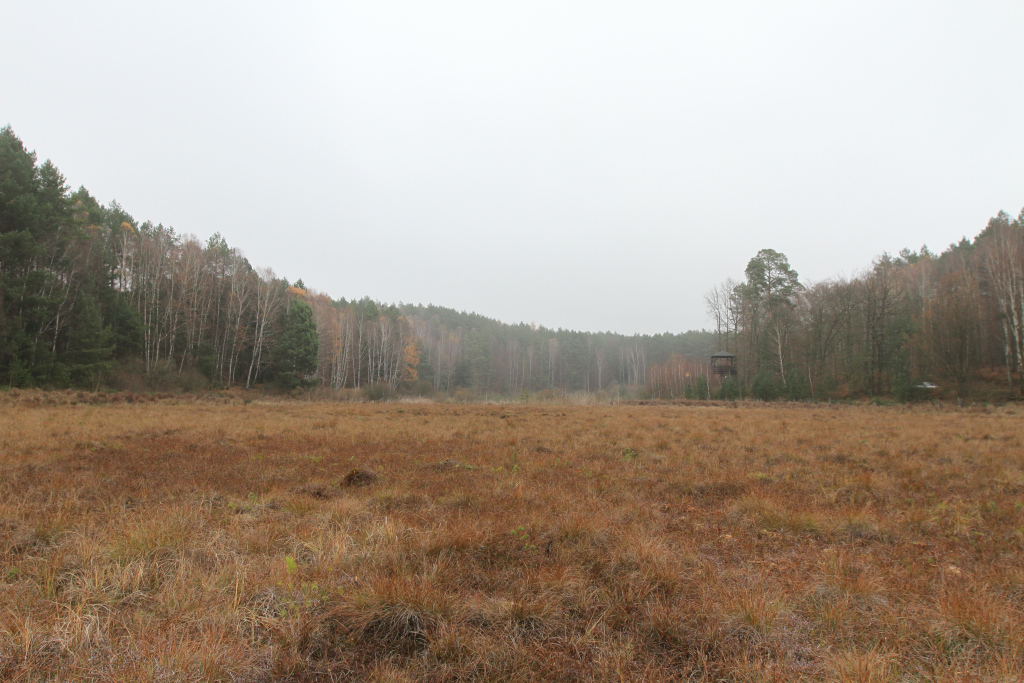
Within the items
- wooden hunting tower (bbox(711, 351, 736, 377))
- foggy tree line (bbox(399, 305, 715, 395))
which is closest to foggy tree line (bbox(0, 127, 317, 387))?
foggy tree line (bbox(399, 305, 715, 395))

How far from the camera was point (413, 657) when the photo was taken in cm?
213

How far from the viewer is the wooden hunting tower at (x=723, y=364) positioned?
4116 centimetres

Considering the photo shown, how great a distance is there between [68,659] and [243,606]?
0.71m

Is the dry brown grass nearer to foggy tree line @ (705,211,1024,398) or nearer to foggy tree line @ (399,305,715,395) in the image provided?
foggy tree line @ (705,211,1024,398)

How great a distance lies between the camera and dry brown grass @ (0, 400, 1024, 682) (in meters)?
2.04

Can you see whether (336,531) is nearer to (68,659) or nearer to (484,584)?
(484,584)

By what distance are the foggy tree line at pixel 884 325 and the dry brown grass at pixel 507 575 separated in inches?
1226

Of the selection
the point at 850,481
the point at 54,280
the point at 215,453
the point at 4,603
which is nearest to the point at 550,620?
the point at 4,603

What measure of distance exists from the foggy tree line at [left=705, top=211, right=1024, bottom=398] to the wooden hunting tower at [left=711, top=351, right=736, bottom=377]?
1.37m

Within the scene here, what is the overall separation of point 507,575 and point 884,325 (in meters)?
46.8

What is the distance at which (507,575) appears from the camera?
2971 mm

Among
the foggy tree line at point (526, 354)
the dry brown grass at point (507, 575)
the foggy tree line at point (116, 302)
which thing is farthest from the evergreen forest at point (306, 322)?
the dry brown grass at point (507, 575)

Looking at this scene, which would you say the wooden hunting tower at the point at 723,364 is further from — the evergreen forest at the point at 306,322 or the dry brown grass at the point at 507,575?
the dry brown grass at the point at 507,575

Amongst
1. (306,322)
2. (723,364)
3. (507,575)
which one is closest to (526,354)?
(723,364)
